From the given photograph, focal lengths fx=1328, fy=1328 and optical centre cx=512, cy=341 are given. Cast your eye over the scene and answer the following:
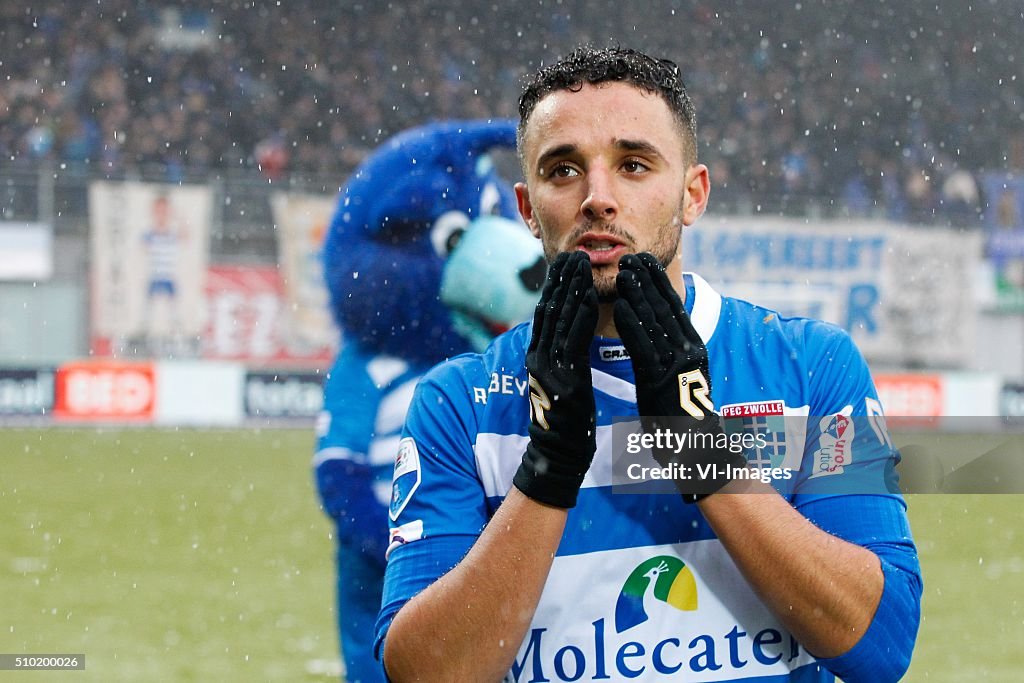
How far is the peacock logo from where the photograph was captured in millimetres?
1950

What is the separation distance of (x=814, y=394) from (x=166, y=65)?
1755 centimetres

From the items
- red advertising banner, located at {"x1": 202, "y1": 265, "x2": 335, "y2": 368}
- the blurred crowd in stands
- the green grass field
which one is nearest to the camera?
the green grass field

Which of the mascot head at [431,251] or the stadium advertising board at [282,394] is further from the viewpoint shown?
the stadium advertising board at [282,394]

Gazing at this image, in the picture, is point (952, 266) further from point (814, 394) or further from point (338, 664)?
point (814, 394)

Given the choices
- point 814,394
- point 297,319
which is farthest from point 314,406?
point 814,394

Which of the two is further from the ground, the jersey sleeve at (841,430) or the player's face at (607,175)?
the player's face at (607,175)

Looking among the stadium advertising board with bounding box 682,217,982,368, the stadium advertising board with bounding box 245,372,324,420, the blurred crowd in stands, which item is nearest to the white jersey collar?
the stadium advertising board with bounding box 245,372,324,420

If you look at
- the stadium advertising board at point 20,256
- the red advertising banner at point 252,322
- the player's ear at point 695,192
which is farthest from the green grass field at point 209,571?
the player's ear at point 695,192

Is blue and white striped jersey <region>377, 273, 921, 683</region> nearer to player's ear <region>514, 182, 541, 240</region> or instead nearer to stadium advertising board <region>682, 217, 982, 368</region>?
player's ear <region>514, 182, 541, 240</region>

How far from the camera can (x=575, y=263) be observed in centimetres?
182

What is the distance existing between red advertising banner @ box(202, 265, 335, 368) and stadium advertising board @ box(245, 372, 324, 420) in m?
0.15

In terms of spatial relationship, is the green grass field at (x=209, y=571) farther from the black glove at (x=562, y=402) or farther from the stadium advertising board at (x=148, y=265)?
the black glove at (x=562, y=402)

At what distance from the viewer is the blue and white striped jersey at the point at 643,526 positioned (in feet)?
6.27

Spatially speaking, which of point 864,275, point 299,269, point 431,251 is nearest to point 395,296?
point 431,251
